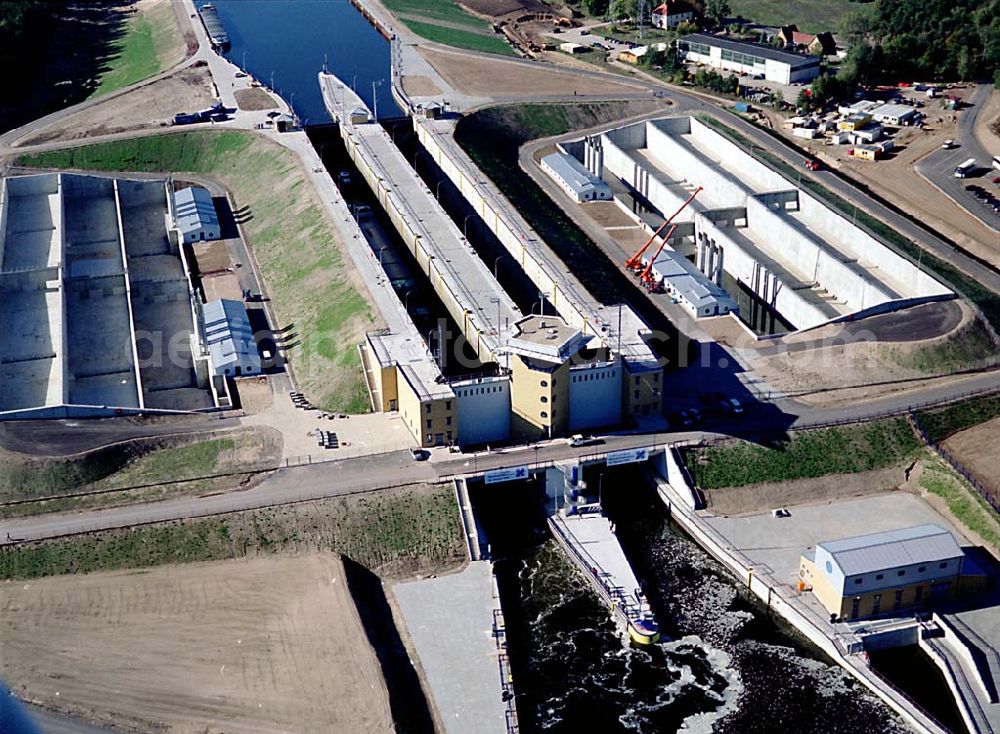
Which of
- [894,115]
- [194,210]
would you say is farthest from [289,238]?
[894,115]

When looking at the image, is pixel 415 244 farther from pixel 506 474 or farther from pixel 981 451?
pixel 981 451

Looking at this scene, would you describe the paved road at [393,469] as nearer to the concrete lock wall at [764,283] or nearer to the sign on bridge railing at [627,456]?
the sign on bridge railing at [627,456]

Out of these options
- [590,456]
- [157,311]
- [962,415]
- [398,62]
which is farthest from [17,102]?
[962,415]

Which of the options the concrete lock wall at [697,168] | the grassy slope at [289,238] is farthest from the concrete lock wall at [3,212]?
the concrete lock wall at [697,168]

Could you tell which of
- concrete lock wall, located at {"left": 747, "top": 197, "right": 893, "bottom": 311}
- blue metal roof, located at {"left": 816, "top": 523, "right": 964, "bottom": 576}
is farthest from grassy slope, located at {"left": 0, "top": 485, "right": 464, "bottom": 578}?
concrete lock wall, located at {"left": 747, "top": 197, "right": 893, "bottom": 311}

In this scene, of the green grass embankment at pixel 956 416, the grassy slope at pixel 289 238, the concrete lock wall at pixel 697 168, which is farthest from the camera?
the concrete lock wall at pixel 697 168
